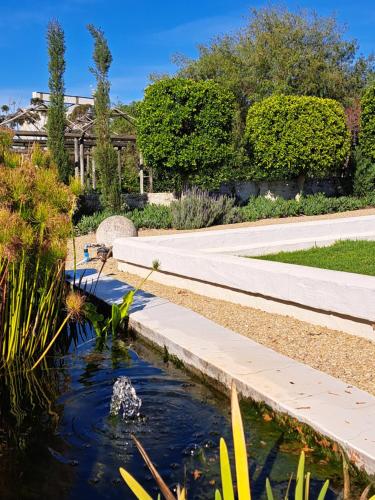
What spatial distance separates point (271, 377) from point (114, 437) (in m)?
1.03

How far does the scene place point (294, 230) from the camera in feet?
29.7

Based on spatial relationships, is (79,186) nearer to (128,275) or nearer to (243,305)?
(243,305)

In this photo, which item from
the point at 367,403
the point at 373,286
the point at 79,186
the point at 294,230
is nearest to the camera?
the point at 367,403

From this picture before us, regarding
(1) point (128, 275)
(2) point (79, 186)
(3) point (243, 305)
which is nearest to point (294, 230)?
(1) point (128, 275)

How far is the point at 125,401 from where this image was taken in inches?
133

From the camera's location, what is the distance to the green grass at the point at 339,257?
21.5 ft

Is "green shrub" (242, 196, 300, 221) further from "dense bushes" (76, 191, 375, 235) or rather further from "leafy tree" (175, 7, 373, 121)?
"leafy tree" (175, 7, 373, 121)

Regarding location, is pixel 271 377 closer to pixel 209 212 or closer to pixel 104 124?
pixel 209 212

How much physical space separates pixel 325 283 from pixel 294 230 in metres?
4.59

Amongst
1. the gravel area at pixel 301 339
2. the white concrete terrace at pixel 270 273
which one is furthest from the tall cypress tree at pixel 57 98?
the gravel area at pixel 301 339

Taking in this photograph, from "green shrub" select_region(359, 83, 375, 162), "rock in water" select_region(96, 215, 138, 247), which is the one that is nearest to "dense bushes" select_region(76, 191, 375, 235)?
"rock in water" select_region(96, 215, 138, 247)

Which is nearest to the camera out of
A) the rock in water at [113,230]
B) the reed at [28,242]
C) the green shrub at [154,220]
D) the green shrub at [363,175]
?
the reed at [28,242]

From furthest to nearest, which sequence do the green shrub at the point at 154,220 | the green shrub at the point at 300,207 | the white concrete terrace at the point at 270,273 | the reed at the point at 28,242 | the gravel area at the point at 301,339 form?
the green shrub at the point at 300,207
the green shrub at the point at 154,220
the white concrete terrace at the point at 270,273
the gravel area at the point at 301,339
the reed at the point at 28,242

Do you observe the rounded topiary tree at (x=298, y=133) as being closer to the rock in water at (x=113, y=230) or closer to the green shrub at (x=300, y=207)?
the green shrub at (x=300, y=207)
